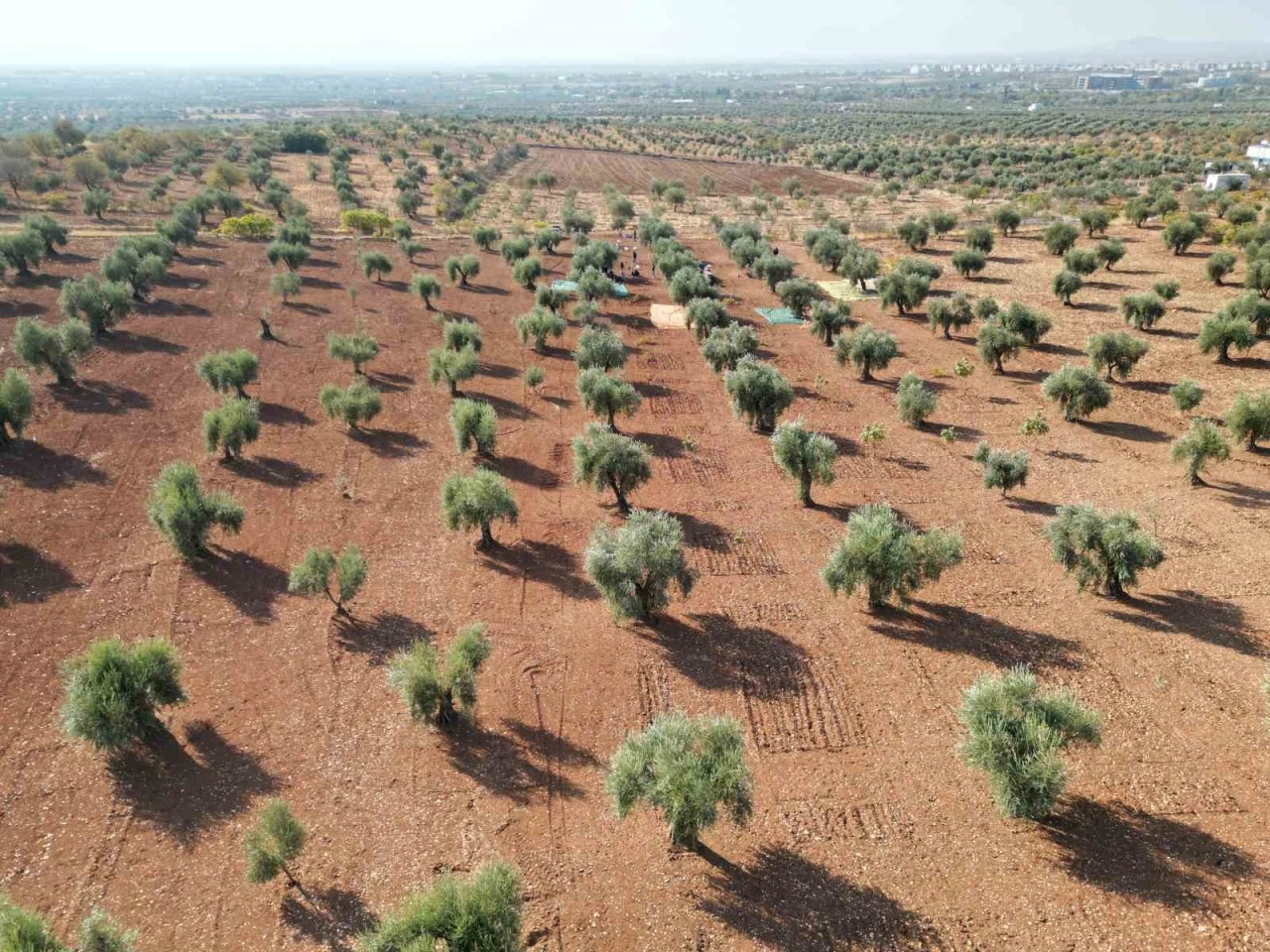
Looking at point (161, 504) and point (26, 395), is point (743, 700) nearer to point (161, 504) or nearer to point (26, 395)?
point (161, 504)

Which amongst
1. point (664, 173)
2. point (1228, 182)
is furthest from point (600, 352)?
point (664, 173)

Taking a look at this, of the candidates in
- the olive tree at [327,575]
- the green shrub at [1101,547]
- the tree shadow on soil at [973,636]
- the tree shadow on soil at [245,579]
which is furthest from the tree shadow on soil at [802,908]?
the tree shadow on soil at [245,579]

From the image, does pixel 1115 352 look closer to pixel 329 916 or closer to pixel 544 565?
pixel 544 565

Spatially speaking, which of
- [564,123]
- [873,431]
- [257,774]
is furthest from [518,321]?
[564,123]

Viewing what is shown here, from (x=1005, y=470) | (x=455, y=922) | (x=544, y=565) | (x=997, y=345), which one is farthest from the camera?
(x=997, y=345)

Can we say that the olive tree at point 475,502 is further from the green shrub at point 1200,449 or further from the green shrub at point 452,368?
the green shrub at point 1200,449

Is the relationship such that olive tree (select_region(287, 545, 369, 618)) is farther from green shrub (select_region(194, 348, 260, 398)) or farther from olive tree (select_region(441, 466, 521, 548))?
green shrub (select_region(194, 348, 260, 398))
